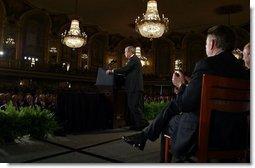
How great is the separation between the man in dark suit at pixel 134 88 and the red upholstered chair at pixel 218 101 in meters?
2.25

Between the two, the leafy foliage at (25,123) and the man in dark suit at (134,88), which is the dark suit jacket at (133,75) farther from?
the leafy foliage at (25,123)

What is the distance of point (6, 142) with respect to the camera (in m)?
2.76

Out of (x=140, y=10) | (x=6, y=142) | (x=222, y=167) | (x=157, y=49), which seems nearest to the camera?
(x=222, y=167)

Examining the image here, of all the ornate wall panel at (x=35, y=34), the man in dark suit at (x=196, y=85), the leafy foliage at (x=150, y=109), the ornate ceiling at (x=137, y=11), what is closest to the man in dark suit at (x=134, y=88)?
the leafy foliage at (x=150, y=109)

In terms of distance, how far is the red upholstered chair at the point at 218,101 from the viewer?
1604 millimetres

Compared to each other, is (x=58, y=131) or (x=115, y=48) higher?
(x=115, y=48)

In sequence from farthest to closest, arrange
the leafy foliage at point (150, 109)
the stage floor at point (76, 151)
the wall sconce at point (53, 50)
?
1. the wall sconce at point (53, 50)
2. the leafy foliage at point (150, 109)
3. the stage floor at point (76, 151)

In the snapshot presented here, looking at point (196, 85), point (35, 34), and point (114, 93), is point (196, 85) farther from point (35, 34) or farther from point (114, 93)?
point (35, 34)

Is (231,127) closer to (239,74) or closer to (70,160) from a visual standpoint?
(239,74)

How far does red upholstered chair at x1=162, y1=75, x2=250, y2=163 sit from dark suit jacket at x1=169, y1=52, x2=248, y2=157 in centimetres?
4

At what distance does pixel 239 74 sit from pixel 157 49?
Result: 49.7 feet

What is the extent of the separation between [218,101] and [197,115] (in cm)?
14

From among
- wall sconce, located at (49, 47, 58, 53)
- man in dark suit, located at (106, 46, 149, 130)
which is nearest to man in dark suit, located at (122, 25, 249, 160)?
man in dark suit, located at (106, 46, 149, 130)

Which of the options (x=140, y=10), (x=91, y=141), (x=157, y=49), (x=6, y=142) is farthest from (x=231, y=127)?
(x=157, y=49)
